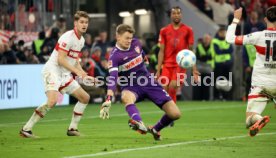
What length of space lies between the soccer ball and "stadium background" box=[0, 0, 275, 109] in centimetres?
727

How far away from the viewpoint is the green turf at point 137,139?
12.9m

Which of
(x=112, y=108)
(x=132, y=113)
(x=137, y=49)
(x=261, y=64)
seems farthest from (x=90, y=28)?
(x=261, y=64)

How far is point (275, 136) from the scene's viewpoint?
15617 millimetres

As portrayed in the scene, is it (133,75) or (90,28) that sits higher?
(133,75)

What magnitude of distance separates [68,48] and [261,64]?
12.7 ft

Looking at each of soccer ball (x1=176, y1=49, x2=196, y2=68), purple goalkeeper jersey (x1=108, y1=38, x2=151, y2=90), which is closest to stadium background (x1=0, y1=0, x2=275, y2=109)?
soccer ball (x1=176, y1=49, x2=196, y2=68)

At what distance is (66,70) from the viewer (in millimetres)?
16109

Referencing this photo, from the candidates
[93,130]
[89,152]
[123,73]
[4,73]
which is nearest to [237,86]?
[4,73]

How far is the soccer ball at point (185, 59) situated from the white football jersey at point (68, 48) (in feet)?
8.60

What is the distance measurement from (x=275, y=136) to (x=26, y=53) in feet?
40.9

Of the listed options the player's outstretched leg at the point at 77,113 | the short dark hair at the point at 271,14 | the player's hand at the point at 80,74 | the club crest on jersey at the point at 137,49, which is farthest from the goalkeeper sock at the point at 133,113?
the short dark hair at the point at 271,14

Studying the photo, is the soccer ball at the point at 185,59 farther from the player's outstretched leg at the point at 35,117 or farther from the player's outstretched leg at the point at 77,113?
the player's outstretched leg at the point at 35,117

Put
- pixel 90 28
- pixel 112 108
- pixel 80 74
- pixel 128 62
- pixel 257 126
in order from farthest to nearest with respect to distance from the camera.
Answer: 1. pixel 90 28
2. pixel 112 108
3. pixel 80 74
4. pixel 128 62
5. pixel 257 126

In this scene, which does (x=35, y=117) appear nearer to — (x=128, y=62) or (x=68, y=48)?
Answer: (x=68, y=48)
